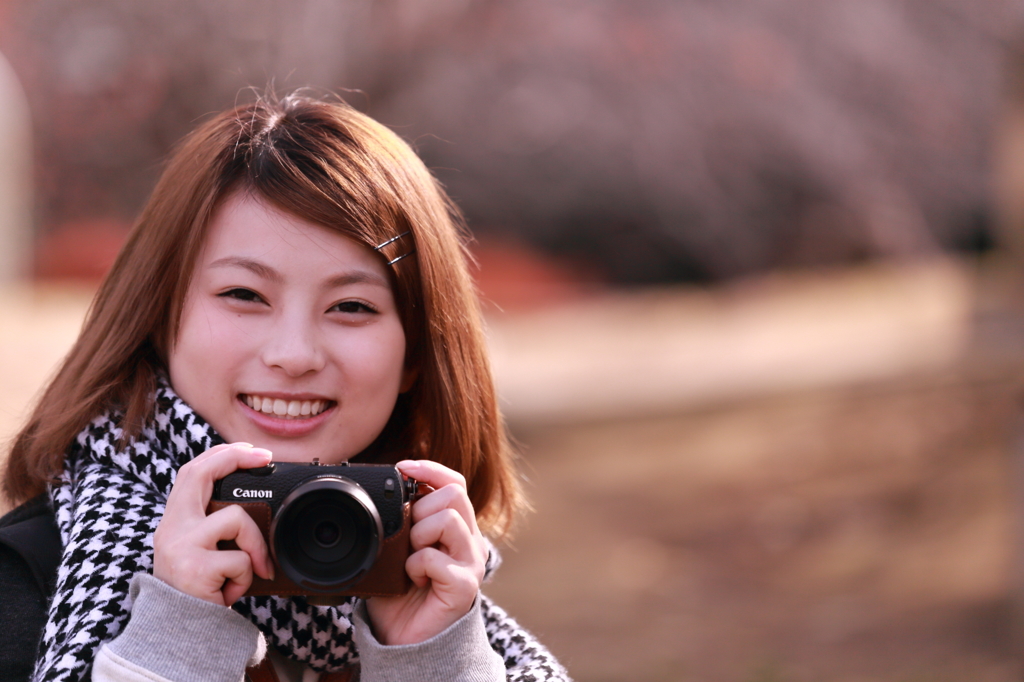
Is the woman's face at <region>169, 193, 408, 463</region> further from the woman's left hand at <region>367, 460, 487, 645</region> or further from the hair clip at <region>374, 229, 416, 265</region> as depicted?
the woman's left hand at <region>367, 460, 487, 645</region>

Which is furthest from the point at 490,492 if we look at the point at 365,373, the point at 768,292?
the point at 768,292

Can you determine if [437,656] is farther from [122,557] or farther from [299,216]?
[299,216]

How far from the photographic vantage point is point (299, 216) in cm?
162

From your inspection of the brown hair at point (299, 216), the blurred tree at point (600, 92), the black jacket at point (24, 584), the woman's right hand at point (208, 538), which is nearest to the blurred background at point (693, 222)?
the blurred tree at point (600, 92)

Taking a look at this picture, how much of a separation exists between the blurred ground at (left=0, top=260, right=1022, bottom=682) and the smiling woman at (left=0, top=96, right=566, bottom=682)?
2.06 meters

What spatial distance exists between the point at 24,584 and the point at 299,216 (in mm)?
676

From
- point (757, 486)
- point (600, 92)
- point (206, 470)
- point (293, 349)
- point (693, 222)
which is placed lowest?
point (206, 470)

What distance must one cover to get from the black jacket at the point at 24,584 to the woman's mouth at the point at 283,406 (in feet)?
1.20

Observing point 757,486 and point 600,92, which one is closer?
point 600,92

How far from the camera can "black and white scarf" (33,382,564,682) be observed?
141cm

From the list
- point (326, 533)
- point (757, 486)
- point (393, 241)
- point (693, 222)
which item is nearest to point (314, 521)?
point (326, 533)

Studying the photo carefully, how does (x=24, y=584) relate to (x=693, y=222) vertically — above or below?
below

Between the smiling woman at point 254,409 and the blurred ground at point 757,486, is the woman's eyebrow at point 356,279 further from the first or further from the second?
the blurred ground at point 757,486

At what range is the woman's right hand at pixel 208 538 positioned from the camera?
137cm
